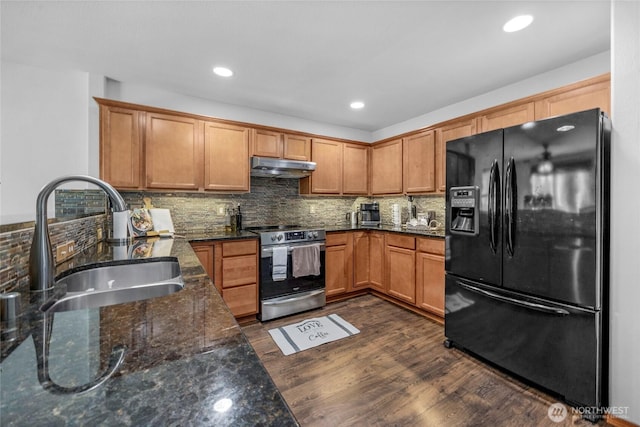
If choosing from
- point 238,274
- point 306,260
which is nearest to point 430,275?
point 306,260

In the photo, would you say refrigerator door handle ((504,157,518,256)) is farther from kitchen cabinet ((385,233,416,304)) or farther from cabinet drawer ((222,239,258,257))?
cabinet drawer ((222,239,258,257))

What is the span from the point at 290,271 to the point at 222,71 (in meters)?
2.11

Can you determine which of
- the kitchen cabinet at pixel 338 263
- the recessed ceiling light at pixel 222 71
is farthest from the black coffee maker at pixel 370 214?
the recessed ceiling light at pixel 222 71

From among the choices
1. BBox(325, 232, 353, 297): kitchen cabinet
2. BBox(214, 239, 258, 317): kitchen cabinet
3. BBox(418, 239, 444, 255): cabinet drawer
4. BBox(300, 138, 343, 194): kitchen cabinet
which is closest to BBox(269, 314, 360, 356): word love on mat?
BBox(214, 239, 258, 317): kitchen cabinet

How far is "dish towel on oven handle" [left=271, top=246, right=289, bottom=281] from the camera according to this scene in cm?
297

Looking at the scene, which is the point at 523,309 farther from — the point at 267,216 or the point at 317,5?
the point at 267,216

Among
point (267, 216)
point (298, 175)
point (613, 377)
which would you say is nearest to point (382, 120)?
point (298, 175)

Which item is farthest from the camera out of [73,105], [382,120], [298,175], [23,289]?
[382,120]

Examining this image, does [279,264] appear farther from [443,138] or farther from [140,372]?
[140,372]

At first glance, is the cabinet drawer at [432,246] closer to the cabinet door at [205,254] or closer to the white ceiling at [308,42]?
the white ceiling at [308,42]

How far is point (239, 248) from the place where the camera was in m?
2.84

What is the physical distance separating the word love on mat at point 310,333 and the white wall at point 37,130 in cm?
243

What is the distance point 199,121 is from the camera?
2.97 metres

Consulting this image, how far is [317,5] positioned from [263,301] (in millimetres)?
2617
